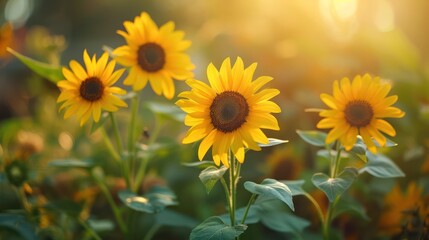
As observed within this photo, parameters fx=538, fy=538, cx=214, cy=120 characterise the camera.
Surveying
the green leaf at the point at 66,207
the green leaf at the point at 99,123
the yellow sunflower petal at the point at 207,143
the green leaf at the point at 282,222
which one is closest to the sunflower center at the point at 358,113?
the yellow sunflower petal at the point at 207,143

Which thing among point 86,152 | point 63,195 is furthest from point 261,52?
point 63,195

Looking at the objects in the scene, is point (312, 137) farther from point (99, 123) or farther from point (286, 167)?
point (286, 167)

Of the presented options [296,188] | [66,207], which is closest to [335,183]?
[296,188]

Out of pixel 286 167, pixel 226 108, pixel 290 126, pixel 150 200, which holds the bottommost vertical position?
pixel 150 200

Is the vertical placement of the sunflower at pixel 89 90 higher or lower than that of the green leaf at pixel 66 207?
higher

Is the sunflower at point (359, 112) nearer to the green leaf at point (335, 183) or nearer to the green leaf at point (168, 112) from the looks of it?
the green leaf at point (335, 183)

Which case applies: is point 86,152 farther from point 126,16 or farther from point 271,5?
point 126,16
